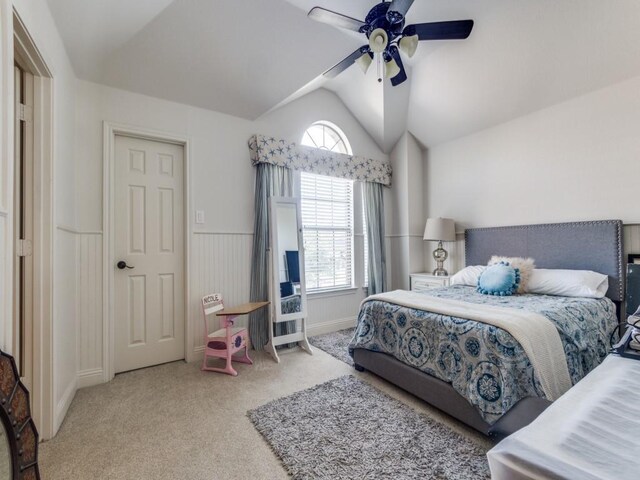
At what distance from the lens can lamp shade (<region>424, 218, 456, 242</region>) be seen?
12.0 feet

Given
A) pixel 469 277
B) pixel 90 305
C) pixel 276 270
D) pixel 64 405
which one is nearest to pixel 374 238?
pixel 469 277

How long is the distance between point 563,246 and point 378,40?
261cm

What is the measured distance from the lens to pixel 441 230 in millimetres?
3662

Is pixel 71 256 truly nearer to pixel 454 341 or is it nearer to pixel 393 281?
pixel 454 341

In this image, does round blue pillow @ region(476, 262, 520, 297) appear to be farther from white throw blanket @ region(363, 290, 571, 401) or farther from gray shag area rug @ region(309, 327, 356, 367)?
gray shag area rug @ region(309, 327, 356, 367)

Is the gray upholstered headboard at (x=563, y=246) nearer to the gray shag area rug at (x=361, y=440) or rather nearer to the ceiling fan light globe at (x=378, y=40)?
the gray shag area rug at (x=361, y=440)

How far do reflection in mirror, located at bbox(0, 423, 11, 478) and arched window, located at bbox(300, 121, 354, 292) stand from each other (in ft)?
9.22

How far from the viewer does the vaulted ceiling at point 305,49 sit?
2166 mm

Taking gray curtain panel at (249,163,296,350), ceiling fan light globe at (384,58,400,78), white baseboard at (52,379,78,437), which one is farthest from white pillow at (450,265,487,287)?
white baseboard at (52,379,78,437)

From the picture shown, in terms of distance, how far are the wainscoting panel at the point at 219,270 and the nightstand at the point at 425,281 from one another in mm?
2054

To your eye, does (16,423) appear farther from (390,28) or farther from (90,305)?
(390,28)

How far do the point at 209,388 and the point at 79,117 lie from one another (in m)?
2.39

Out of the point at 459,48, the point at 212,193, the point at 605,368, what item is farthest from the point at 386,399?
the point at 459,48

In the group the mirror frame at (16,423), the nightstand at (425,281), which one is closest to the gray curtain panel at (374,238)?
the nightstand at (425,281)
